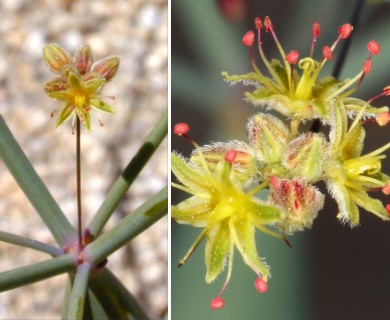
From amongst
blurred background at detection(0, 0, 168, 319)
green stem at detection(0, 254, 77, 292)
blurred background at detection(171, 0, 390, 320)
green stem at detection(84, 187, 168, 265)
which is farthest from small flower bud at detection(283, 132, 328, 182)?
blurred background at detection(0, 0, 168, 319)

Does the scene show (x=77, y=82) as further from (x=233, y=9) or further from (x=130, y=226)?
(x=233, y=9)

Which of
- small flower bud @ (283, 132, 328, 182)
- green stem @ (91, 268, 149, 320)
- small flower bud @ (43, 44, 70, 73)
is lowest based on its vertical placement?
green stem @ (91, 268, 149, 320)

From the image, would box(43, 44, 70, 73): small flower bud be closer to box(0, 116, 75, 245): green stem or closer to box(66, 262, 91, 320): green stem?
box(0, 116, 75, 245): green stem

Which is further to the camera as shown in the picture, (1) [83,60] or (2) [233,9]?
(2) [233,9]

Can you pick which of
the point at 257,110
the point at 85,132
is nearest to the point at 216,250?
the point at 257,110

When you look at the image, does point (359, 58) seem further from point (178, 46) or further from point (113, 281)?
point (113, 281)

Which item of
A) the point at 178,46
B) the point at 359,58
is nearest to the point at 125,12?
the point at 178,46

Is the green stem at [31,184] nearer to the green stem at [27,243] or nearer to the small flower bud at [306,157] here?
the green stem at [27,243]
